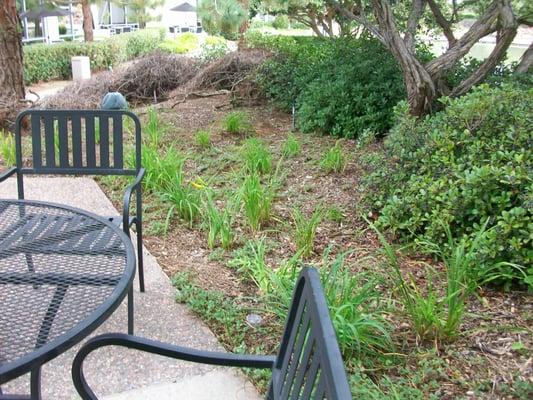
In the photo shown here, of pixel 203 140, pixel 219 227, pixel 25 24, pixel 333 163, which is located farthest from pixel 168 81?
pixel 25 24

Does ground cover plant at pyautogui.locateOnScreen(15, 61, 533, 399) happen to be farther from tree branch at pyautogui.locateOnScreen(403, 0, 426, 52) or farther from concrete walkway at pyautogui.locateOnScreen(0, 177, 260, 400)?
tree branch at pyautogui.locateOnScreen(403, 0, 426, 52)

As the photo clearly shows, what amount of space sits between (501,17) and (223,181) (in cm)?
282

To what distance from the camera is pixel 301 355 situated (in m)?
1.20

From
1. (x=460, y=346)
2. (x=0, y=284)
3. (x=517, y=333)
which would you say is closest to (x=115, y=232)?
(x=0, y=284)

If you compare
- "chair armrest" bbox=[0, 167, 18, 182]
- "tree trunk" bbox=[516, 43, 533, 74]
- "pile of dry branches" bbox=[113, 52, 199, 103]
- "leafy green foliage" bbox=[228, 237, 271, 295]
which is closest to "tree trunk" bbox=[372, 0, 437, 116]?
"tree trunk" bbox=[516, 43, 533, 74]

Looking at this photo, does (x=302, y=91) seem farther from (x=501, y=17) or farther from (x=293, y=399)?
(x=293, y=399)

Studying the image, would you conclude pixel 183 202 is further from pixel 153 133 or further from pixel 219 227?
pixel 153 133

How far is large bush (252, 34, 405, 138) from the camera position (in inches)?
234

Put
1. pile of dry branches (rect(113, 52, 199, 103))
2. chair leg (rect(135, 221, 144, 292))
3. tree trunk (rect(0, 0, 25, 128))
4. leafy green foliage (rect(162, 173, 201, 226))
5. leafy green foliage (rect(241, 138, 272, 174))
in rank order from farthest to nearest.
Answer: pile of dry branches (rect(113, 52, 199, 103)) → tree trunk (rect(0, 0, 25, 128)) → leafy green foliage (rect(241, 138, 272, 174)) → leafy green foliage (rect(162, 173, 201, 226)) → chair leg (rect(135, 221, 144, 292))

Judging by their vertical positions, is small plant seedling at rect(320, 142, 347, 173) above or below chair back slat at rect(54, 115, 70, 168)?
below

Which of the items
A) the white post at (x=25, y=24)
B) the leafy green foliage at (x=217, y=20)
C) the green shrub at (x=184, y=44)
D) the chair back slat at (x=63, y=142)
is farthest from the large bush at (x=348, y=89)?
the white post at (x=25, y=24)

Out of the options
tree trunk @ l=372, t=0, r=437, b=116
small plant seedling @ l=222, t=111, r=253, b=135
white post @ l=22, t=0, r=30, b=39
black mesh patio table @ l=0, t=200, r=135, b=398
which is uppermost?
white post @ l=22, t=0, r=30, b=39

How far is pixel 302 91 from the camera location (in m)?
6.89

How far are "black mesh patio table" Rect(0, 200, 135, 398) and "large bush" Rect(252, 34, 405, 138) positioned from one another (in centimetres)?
415
